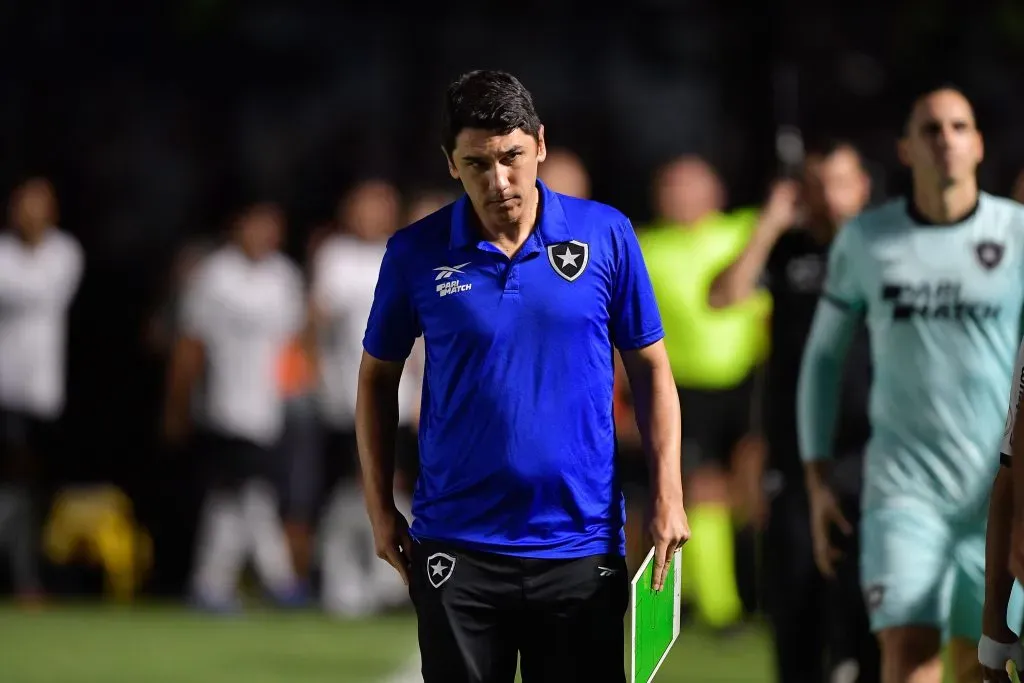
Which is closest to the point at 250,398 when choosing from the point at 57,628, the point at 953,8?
the point at 57,628

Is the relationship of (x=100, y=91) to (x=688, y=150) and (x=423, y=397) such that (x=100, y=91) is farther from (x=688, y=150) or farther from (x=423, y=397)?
(x=423, y=397)

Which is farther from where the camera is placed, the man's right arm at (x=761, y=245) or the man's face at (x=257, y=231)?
the man's face at (x=257, y=231)

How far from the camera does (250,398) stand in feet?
47.0

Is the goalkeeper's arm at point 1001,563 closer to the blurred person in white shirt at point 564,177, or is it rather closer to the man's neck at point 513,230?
the man's neck at point 513,230

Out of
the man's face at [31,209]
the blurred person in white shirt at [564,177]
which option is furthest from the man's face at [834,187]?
the man's face at [31,209]

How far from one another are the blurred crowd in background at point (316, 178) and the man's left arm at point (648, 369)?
20.6ft

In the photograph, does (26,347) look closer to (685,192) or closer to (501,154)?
(685,192)

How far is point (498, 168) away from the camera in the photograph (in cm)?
558

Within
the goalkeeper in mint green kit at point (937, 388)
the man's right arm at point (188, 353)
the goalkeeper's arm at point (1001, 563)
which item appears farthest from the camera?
the man's right arm at point (188, 353)

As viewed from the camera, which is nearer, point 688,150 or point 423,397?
point 423,397

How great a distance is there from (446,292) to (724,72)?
11626 mm

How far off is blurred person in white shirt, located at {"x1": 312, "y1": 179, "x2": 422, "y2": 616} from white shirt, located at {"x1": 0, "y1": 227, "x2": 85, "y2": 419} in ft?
5.72

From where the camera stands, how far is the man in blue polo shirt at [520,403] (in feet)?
18.5

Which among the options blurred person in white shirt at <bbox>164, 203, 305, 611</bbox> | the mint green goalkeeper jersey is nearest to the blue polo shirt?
the mint green goalkeeper jersey
